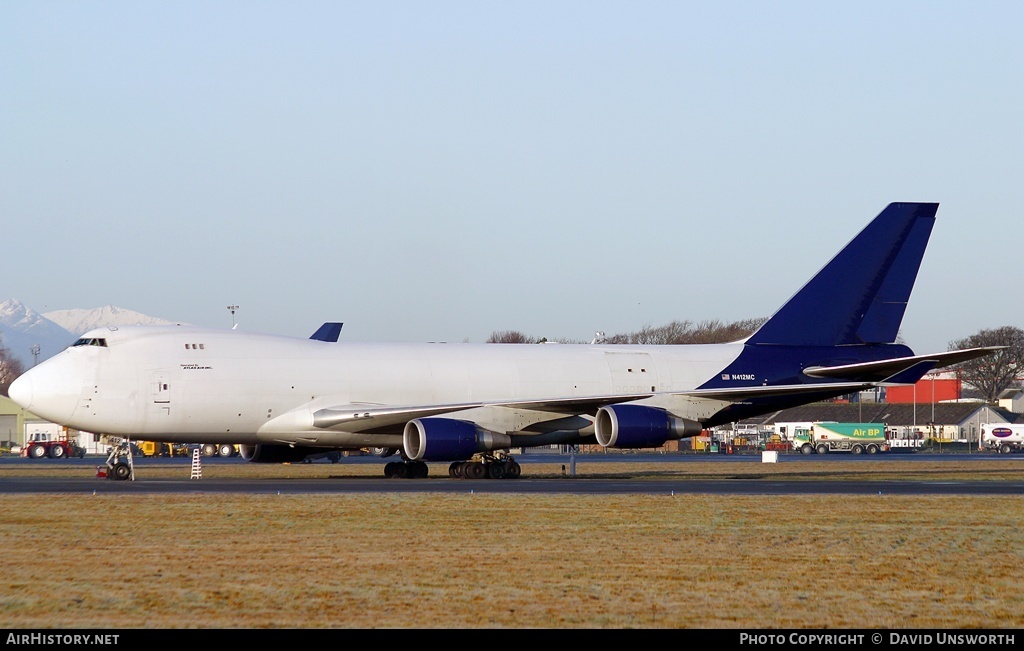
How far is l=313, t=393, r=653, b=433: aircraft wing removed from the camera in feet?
116

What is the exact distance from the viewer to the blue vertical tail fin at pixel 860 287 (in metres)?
41.0

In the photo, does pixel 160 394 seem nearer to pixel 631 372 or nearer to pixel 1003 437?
pixel 631 372

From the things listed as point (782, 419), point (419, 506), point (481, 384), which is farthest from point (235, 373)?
point (782, 419)

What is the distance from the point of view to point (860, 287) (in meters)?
41.2

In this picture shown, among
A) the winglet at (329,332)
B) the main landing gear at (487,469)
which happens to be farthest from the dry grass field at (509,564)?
the winglet at (329,332)

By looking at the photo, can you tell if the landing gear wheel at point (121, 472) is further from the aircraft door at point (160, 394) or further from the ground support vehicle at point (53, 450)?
the ground support vehicle at point (53, 450)

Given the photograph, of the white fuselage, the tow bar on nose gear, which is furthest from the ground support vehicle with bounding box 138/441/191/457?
the white fuselage

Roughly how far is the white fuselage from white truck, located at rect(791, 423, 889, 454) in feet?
169

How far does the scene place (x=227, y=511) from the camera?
22.4m

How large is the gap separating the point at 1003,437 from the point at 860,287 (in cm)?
5865

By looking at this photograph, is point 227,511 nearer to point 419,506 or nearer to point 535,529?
point 419,506

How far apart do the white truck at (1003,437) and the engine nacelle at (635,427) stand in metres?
62.2

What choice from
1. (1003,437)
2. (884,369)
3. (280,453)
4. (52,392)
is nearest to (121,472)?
Answer: (52,392)

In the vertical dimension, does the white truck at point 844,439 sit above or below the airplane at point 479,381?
below
